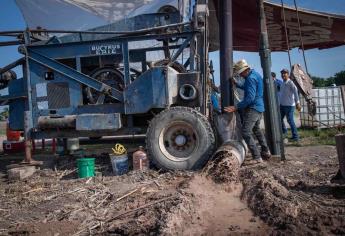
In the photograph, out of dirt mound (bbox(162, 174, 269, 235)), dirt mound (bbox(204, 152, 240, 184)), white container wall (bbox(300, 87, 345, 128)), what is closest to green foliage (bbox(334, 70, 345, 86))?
white container wall (bbox(300, 87, 345, 128))

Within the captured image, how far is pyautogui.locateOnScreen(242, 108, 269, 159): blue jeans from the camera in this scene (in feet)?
23.4

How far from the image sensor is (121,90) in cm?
781

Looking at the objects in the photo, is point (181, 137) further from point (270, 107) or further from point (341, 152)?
point (341, 152)

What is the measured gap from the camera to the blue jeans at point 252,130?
7.12 meters

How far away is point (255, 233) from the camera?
12.8 ft

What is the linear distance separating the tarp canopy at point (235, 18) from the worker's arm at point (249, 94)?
2271 millimetres

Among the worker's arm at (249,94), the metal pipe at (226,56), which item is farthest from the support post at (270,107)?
the metal pipe at (226,56)

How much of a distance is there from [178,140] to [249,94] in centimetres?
157

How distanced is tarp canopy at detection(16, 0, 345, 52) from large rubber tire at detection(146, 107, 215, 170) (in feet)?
8.85

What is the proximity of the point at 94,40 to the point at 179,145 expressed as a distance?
266 cm

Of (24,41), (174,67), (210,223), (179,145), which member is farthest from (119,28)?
(210,223)

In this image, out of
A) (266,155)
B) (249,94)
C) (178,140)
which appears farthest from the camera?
(266,155)

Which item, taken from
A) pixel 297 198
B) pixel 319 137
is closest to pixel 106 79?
pixel 297 198

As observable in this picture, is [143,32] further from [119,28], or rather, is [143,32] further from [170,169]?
[170,169]
